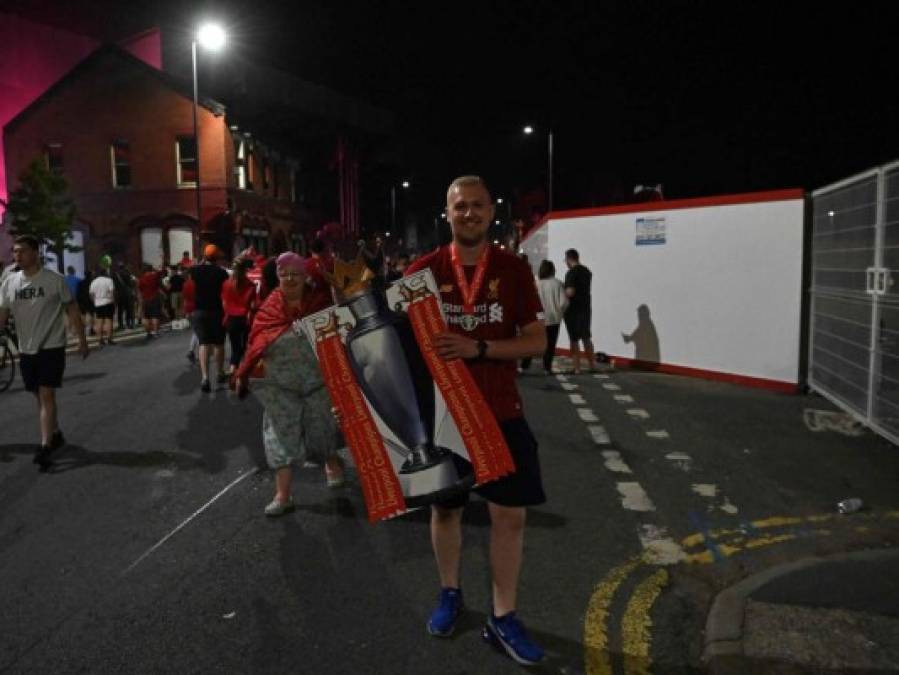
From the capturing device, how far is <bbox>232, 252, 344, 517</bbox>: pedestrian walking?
201 inches

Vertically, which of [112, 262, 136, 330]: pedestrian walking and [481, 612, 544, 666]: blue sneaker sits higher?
[112, 262, 136, 330]: pedestrian walking

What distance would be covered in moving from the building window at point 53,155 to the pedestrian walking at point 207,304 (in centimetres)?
3088

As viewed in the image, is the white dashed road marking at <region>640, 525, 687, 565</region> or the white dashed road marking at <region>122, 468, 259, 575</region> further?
the white dashed road marking at <region>122, 468, 259, 575</region>

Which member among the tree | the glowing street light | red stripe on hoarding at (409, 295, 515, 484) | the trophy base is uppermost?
the glowing street light

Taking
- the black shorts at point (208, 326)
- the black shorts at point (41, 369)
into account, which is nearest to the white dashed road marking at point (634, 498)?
the black shorts at point (41, 369)

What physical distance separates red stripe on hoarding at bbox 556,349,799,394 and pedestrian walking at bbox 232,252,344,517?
694cm

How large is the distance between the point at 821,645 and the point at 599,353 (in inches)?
413

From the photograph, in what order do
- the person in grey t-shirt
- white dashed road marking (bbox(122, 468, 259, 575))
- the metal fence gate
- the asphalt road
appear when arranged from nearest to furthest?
the asphalt road → white dashed road marking (bbox(122, 468, 259, 575)) → the person in grey t-shirt → the metal fence gate

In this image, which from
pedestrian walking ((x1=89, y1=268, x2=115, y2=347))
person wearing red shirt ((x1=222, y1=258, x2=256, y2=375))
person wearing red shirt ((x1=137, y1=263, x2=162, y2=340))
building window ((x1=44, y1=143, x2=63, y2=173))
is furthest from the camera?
building window ((x1=44, y1=143, x2=63, y2=173))

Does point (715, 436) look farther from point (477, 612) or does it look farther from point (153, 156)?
point (153, 156)

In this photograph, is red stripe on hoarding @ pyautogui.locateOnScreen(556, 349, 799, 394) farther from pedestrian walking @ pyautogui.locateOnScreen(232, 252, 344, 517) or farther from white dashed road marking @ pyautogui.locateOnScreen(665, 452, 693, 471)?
pedestrian walking @ pyautogui.locateOnScreen(232, 252, 344, 517)

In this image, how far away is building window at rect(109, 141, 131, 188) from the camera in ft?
117

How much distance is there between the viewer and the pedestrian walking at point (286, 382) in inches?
201

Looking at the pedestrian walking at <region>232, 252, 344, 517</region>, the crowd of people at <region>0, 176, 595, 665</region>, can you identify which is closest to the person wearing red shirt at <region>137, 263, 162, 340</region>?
the crowd of people at <region>0, 176, 595, 665</region>
